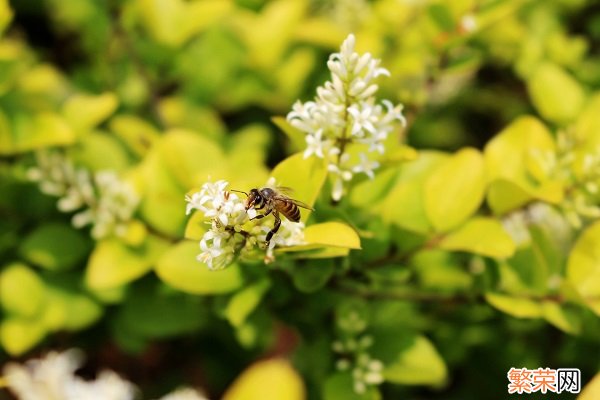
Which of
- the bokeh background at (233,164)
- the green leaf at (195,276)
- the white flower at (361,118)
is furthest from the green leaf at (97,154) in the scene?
the white flower at (361,118)

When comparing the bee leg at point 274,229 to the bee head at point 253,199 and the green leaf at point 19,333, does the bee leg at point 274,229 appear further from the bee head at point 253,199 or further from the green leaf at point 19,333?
the green leaf at point 19,333

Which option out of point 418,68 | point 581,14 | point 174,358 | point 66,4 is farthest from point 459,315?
point 66,4

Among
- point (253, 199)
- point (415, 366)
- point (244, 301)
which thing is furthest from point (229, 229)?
point (415, 366)

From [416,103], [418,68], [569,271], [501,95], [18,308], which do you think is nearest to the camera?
[569,271]

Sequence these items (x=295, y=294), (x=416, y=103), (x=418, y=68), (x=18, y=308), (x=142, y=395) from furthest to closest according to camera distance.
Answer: (x=142, y=395), (x=418, y=68), (x=416, y=103), (x=18, y=308), (x=295, y=294)

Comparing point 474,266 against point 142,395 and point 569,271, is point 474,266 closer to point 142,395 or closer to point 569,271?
point 569,271

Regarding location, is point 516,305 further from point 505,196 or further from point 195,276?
point 195,276
